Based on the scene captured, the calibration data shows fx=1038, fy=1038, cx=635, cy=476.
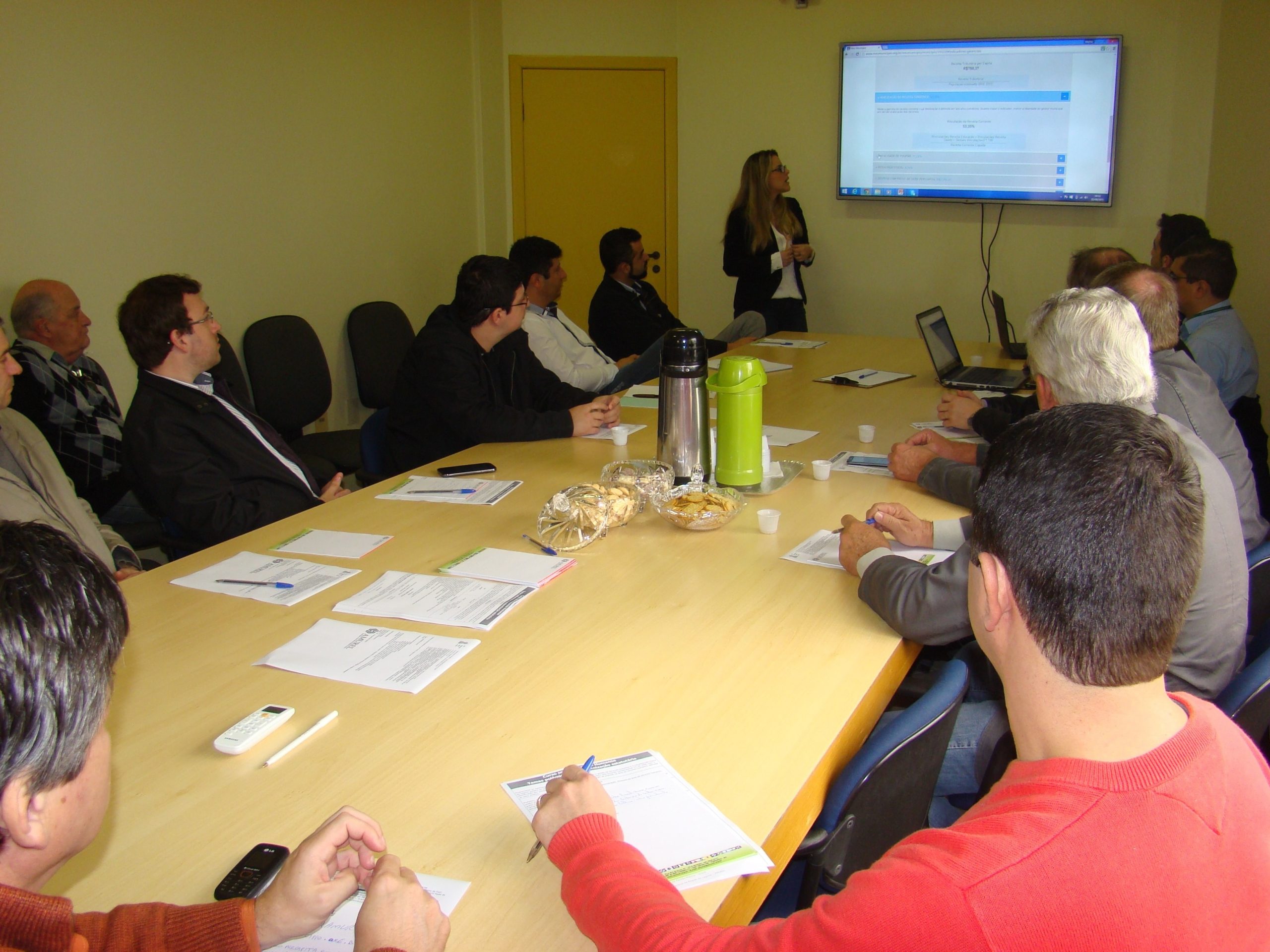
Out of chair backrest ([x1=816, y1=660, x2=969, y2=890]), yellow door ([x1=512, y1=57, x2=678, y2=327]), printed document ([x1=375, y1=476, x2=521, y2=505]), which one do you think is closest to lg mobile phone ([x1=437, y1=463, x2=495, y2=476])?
printed document ([x1=375, y1=476, x2=521, y2=505])

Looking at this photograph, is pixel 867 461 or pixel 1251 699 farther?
pixel 867 461

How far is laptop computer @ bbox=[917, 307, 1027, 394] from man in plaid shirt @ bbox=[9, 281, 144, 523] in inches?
112

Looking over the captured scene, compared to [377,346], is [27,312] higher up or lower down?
higher up

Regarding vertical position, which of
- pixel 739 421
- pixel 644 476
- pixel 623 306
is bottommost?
pixel 644 476

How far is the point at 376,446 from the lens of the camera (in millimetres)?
3346

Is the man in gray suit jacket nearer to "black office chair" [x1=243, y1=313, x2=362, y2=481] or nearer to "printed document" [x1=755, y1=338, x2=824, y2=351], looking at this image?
"printed document" [x1=755, y1=338, x2=824, y2=351]

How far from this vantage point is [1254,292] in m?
4.64

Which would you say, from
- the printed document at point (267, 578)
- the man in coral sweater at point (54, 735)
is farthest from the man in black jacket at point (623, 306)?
the man in coral sweater at point (54, 735)

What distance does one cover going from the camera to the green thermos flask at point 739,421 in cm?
234

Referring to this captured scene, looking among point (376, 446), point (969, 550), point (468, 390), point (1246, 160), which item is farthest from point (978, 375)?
point (969, 550)

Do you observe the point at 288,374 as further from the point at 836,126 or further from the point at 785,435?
the point at 836,126

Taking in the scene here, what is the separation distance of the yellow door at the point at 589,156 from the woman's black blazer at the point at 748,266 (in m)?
0.70

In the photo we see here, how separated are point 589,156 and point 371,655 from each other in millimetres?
5353

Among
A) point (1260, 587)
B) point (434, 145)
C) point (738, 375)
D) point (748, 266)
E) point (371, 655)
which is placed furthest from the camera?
point (748, 266)
